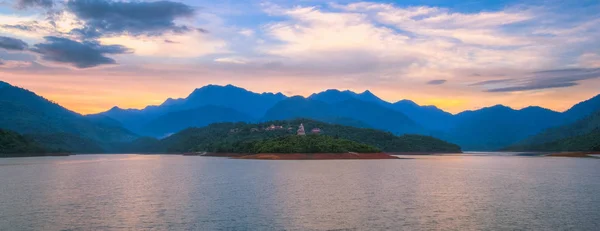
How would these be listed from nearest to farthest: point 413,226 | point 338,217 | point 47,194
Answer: point 413,226 → point 338,217 → point 47,194

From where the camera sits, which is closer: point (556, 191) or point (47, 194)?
point (47, 194)

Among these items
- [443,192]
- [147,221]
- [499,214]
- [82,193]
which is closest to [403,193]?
[443,192]

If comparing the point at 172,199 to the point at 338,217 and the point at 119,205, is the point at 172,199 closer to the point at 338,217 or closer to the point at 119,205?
the point at 119,205

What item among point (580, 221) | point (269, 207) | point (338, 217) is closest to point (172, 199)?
point (269, 207)

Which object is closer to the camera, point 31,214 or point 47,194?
point 31,214

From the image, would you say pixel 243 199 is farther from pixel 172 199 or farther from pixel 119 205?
pixel 119 205

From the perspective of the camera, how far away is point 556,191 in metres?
62.7

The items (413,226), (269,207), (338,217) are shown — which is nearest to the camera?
(413,226)

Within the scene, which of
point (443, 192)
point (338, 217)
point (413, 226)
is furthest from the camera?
point (443, 192)

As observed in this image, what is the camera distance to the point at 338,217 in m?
41.8

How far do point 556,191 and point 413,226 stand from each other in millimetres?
34566

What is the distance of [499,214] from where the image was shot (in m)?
43.4

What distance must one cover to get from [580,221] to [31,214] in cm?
4553

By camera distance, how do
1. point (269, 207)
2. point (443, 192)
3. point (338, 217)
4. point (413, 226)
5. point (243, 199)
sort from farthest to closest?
point (443, 192) < point (243, 199) < point (269, 207) < point (338, 217) < point (413, 226)
